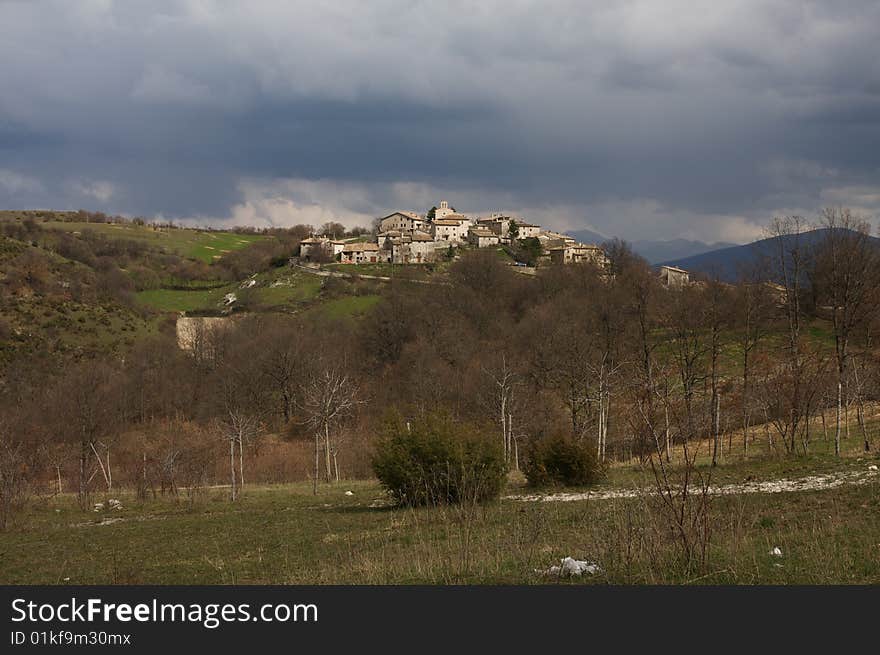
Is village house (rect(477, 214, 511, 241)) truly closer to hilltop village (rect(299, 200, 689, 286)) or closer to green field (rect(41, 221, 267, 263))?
hilltop village (rect(299, 200, 689, 286))

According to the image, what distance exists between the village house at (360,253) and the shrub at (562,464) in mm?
104035

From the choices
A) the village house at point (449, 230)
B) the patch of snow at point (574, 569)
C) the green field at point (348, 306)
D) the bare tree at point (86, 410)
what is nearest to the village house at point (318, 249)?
the village house at point (449, 230)

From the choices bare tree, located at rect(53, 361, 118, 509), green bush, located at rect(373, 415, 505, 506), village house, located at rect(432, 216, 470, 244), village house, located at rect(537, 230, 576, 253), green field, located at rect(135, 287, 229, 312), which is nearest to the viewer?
green bush, located at rect(373, 415, 505, 506)

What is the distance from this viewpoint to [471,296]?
239ft

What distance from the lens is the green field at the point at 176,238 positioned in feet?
477

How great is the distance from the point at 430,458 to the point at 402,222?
137375 mm

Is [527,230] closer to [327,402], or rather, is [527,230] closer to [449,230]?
[449,230]

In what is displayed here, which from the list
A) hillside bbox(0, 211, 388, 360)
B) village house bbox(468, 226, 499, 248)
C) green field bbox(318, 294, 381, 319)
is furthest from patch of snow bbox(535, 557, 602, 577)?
village house bbox(468, 226, 499, 248)

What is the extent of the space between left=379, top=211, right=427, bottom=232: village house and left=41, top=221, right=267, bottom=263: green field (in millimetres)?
33252

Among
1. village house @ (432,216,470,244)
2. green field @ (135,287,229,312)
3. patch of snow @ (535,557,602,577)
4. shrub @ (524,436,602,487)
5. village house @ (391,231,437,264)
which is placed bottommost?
shrub @ (524,436,602,487)

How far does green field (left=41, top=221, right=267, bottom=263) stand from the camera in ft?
Result: 477

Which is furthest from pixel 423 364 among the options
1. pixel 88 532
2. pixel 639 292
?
pixel 88 532
